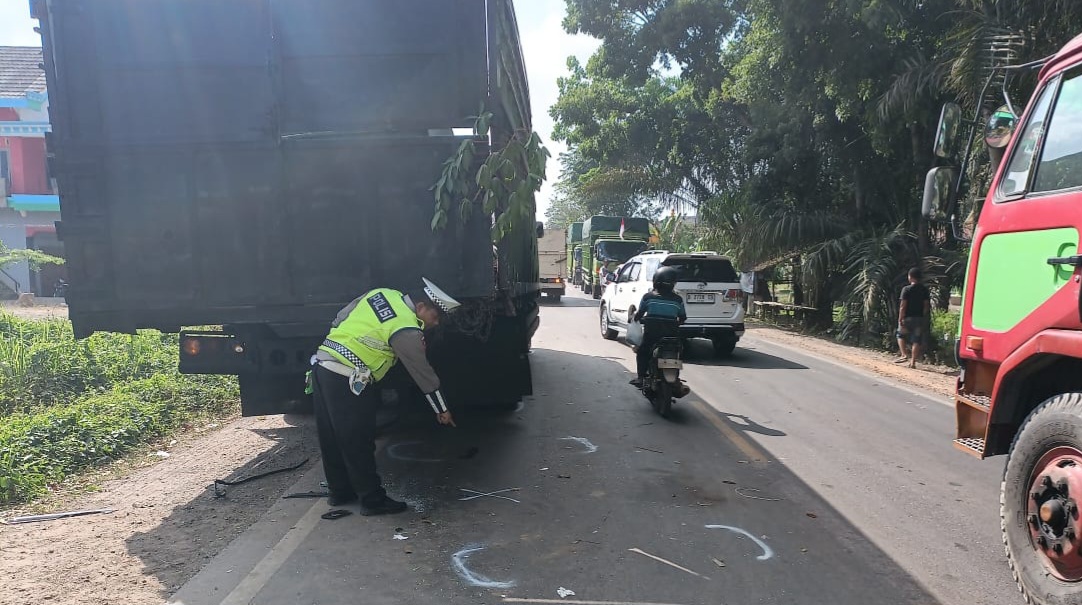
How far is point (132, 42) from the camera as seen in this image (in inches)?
183

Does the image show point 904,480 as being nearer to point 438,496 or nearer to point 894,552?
point 894,552

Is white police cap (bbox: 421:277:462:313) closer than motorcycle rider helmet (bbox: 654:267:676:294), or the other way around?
white police cap (bbox: 421:277:462:313)

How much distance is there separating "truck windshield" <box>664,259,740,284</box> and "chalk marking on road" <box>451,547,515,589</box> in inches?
357

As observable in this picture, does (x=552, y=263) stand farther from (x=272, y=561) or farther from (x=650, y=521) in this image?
(x=272, y=561)

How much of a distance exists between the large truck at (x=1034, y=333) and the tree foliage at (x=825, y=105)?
52 cm

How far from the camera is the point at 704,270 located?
1258 cm

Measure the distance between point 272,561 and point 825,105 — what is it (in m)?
14.9

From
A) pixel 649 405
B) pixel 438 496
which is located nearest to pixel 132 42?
pixel 438 496

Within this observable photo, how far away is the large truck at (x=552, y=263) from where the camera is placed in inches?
1080

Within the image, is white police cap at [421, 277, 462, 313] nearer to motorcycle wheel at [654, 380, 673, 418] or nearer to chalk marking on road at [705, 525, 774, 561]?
chalk marking on road at [705, 525, 774, 561]

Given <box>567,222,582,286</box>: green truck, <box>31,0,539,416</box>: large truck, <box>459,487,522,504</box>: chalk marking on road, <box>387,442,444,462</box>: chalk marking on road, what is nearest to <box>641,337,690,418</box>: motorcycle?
<box>387,442,444,462</box>: chalk marking on road

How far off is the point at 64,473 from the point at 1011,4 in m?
12.5

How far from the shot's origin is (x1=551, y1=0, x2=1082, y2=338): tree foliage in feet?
36.7

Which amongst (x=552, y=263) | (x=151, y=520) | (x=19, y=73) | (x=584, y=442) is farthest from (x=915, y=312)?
(x=19, y=73)
